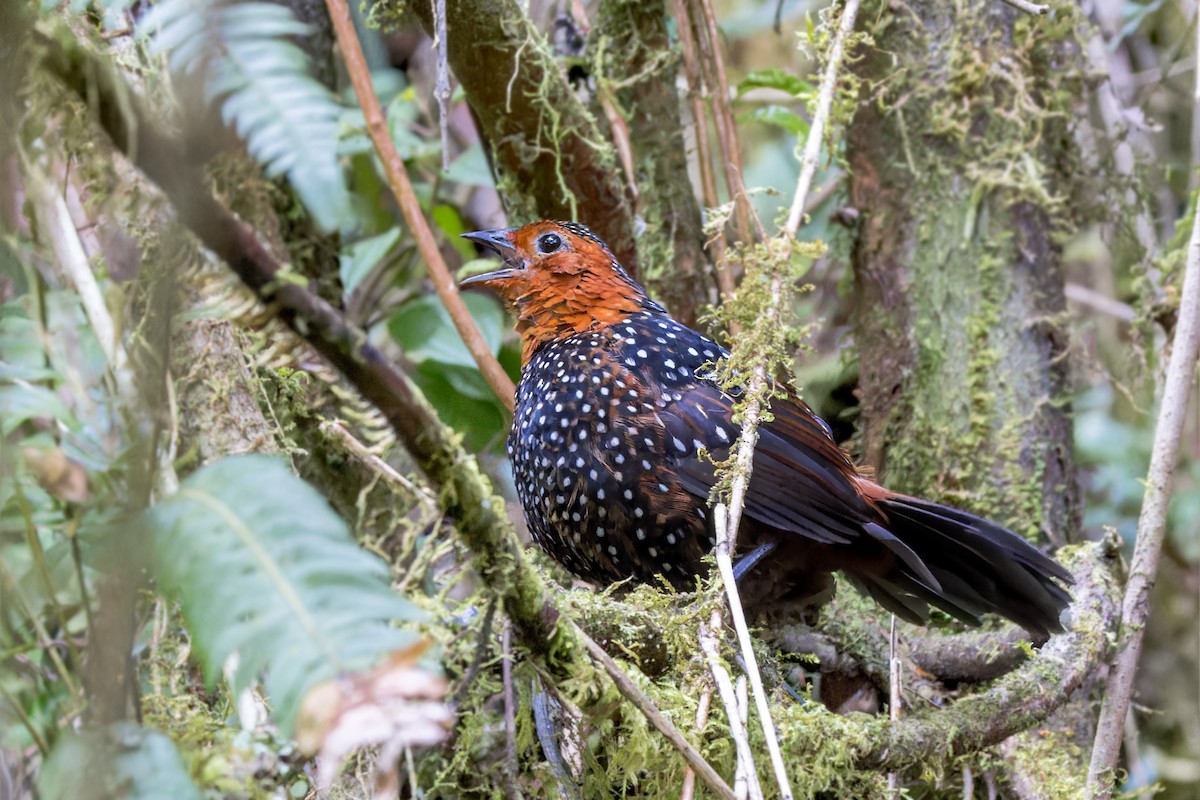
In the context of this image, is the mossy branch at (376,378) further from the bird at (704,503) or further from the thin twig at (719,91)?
the thin twig at (719,91)

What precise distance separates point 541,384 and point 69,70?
171cm

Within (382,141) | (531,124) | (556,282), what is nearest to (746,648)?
→ (382,141)

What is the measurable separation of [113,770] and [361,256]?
2.78 meters

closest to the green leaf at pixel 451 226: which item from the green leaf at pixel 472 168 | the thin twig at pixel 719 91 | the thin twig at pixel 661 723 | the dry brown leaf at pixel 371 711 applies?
the green leaf at pixel 472 168

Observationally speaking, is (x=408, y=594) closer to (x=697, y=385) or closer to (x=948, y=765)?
(x=697, y=385)

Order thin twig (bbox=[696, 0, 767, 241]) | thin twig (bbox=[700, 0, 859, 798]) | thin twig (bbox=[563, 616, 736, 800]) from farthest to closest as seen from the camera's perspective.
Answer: thin twig (bbox=[696, 0, 767, 241])
thin twig (bbox=[700, 0, 859, 798])
thin twig (bbox=[563, 616, 736, 800])

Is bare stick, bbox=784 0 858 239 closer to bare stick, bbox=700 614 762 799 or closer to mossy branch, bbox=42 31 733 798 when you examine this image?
bare stick, bbox=700 614 762 799

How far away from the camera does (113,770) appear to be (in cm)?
114

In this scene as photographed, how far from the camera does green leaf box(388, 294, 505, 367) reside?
11.9 ft

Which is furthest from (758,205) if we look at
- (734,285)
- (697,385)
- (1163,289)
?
(697,385)

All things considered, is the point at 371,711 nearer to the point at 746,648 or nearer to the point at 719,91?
the point at 746,648

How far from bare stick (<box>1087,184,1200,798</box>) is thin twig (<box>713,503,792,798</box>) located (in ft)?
4.37

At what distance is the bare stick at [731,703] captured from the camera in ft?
5.73

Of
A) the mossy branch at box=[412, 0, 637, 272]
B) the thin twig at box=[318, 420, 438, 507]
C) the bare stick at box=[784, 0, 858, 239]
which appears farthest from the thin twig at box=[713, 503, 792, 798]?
the mossy branch at box=[412, 0, 637, 272]
